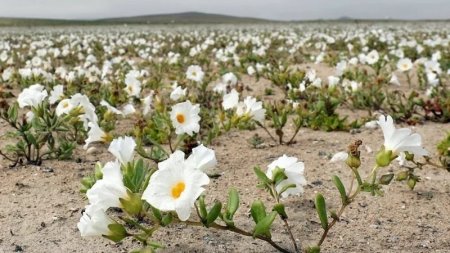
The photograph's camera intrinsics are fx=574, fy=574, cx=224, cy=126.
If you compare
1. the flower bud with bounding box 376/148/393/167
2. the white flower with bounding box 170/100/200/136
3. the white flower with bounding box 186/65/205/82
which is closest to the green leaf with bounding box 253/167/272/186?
the flower bud with bounding box 376/148/393/167

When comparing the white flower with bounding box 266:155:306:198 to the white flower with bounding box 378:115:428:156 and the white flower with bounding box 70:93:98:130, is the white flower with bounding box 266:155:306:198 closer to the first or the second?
the white flower with bounding box 378:115:428:156

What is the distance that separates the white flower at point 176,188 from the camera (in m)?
2.10

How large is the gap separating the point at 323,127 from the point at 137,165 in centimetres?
343

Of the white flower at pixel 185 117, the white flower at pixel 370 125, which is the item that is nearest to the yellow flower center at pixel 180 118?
the white flower at pixel 185 117

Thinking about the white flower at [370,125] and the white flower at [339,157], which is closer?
the white flower at [339,157]

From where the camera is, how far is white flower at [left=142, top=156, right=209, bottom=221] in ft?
6.89

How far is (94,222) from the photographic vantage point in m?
2.22

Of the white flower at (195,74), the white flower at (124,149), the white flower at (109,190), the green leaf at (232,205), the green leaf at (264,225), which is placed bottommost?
the white flower at (195,74)

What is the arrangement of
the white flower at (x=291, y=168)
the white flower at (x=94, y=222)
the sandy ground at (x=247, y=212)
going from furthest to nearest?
1. the sandy ground at (x=247, y=212)
2. the white flower at (x=291, y=168)
3. the white flower at (x=94, y=222)

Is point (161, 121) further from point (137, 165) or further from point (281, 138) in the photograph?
point (137, 165)

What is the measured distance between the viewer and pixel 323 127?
5617 millimetres

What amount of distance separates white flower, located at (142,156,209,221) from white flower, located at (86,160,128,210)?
13cm

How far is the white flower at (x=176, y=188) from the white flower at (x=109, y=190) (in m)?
0.13

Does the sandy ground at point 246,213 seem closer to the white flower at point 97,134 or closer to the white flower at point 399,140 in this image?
the white flower at point 97,134
